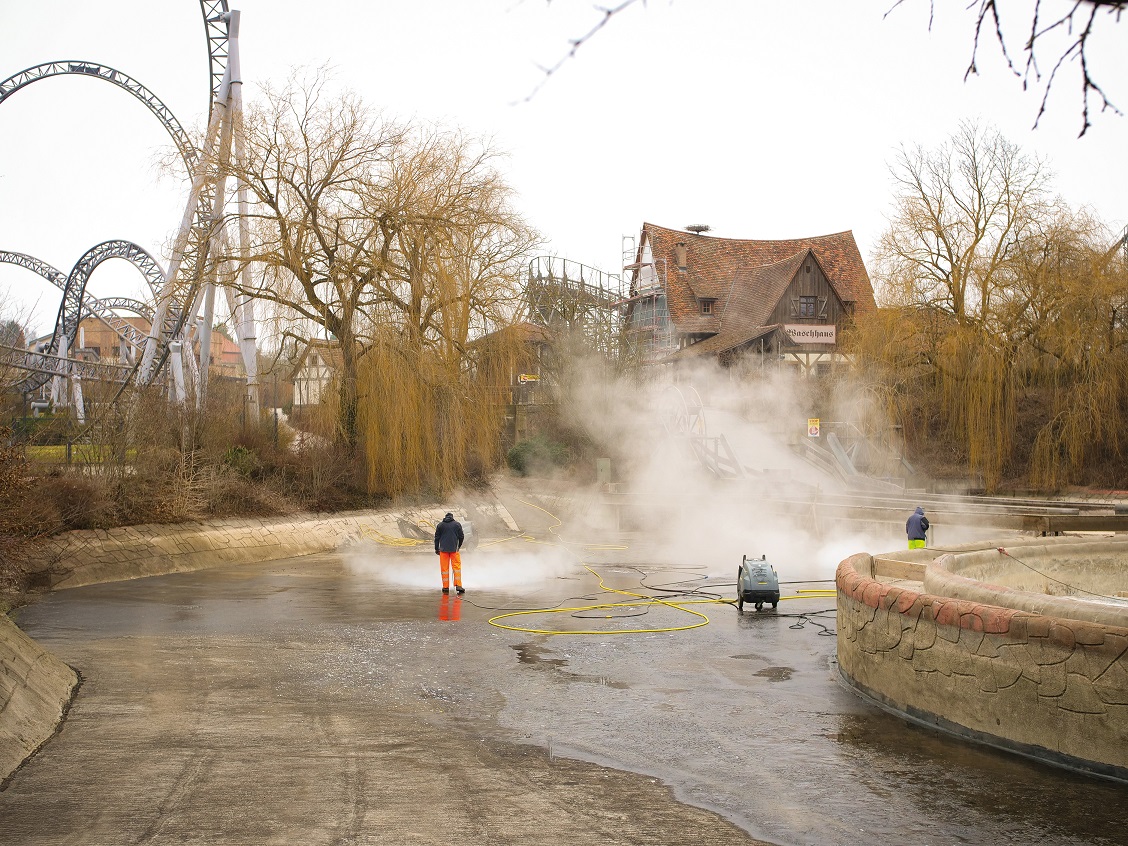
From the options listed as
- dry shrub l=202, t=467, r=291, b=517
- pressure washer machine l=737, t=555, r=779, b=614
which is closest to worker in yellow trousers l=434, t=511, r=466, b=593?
pressure washer machine l=737, t=555, r=779, b=614

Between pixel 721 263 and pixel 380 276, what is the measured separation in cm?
3525

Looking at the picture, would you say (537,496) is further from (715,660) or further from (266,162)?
(715,660)

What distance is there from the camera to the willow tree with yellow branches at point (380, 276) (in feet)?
99.3

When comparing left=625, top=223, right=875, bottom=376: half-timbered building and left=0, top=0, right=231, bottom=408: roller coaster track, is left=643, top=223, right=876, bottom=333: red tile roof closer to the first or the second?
left=625, top=223, right=875, bottom=376: half-timbered building

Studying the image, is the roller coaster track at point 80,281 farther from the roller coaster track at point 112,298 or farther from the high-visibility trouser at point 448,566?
the high-visibility trouser at point 448,566

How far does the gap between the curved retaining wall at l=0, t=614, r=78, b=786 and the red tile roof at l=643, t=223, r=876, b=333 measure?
47.7 m

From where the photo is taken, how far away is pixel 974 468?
3528cm

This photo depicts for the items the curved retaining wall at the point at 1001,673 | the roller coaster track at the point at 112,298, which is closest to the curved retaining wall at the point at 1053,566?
the curved retaining wall at the point at 1001,673

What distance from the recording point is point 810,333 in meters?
53.2

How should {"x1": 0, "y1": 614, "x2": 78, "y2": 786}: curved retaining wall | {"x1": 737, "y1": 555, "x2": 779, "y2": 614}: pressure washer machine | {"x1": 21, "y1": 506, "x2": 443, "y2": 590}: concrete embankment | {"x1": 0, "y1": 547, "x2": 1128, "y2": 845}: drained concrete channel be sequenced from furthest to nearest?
{"x1": 21, "y1": 506, "x2": 443, "y2": 590}: concrete embankment → {"x1": 737, "y1": 555, "x2": 779, "y2": 614}: pressure washer machine → {"x1": 0, "y1": 614, "x2": 78, "y2": 786}: curved retaining wall → {"x1": 0, "y1": 547, "x2": 1128, "y2": 845}: drained concrete channel

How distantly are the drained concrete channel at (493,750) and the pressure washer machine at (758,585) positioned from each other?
4.35 ft

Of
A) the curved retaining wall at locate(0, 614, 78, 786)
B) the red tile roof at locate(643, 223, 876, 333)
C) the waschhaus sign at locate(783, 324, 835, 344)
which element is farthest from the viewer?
the red tile roof at locate(643, 223, 876, 333)

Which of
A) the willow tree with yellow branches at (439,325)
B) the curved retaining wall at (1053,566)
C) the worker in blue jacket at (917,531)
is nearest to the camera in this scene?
the curved retaining wall at (1053,566)

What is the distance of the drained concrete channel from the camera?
7270 millimetres
